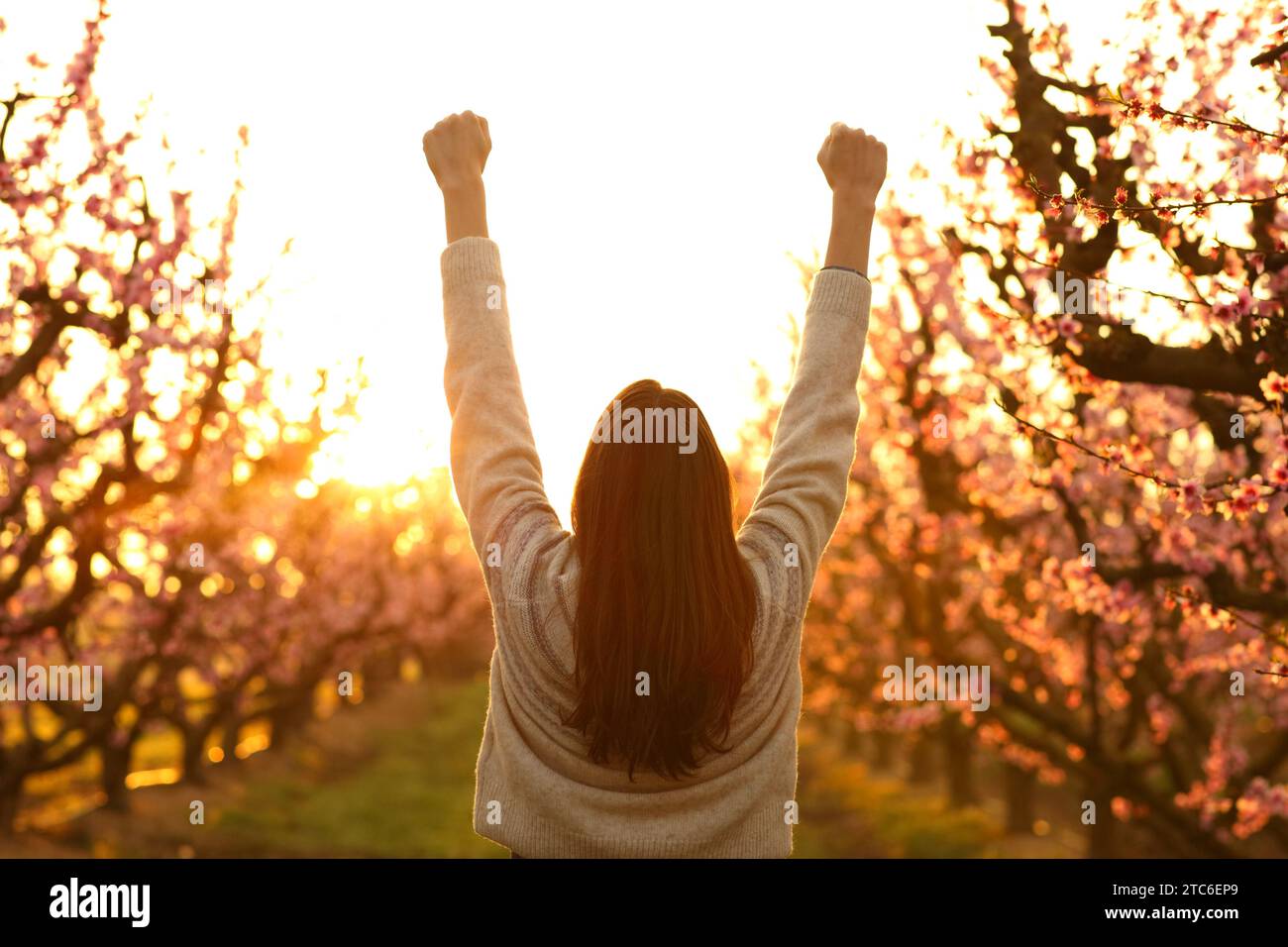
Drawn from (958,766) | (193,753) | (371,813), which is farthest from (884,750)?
(193,753)

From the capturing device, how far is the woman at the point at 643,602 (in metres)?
2.03

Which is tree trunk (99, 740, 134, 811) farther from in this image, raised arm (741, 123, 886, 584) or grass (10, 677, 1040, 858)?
raised arm (741, 123, 886, 584)

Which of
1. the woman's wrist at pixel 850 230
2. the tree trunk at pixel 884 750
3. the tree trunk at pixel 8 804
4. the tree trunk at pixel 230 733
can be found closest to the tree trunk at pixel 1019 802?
the tree trunk at pixel 884 750

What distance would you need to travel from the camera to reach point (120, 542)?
12.4 metres

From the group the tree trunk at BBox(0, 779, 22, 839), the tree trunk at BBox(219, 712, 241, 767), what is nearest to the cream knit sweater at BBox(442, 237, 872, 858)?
the tree trunk at BBox(0, 779, 22, 839)

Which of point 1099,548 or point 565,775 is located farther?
point 1099,548

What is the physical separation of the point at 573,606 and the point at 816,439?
57 cm

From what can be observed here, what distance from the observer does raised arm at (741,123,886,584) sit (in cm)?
224

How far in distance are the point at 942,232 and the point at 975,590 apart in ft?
29.5

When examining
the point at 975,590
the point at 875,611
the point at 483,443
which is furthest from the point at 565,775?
the point at 875,611

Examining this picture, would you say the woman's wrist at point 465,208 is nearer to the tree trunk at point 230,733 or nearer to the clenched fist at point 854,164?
the clenched fist at point 854,164

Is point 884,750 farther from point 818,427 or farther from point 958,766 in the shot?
point 818,427

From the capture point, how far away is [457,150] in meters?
2.48
